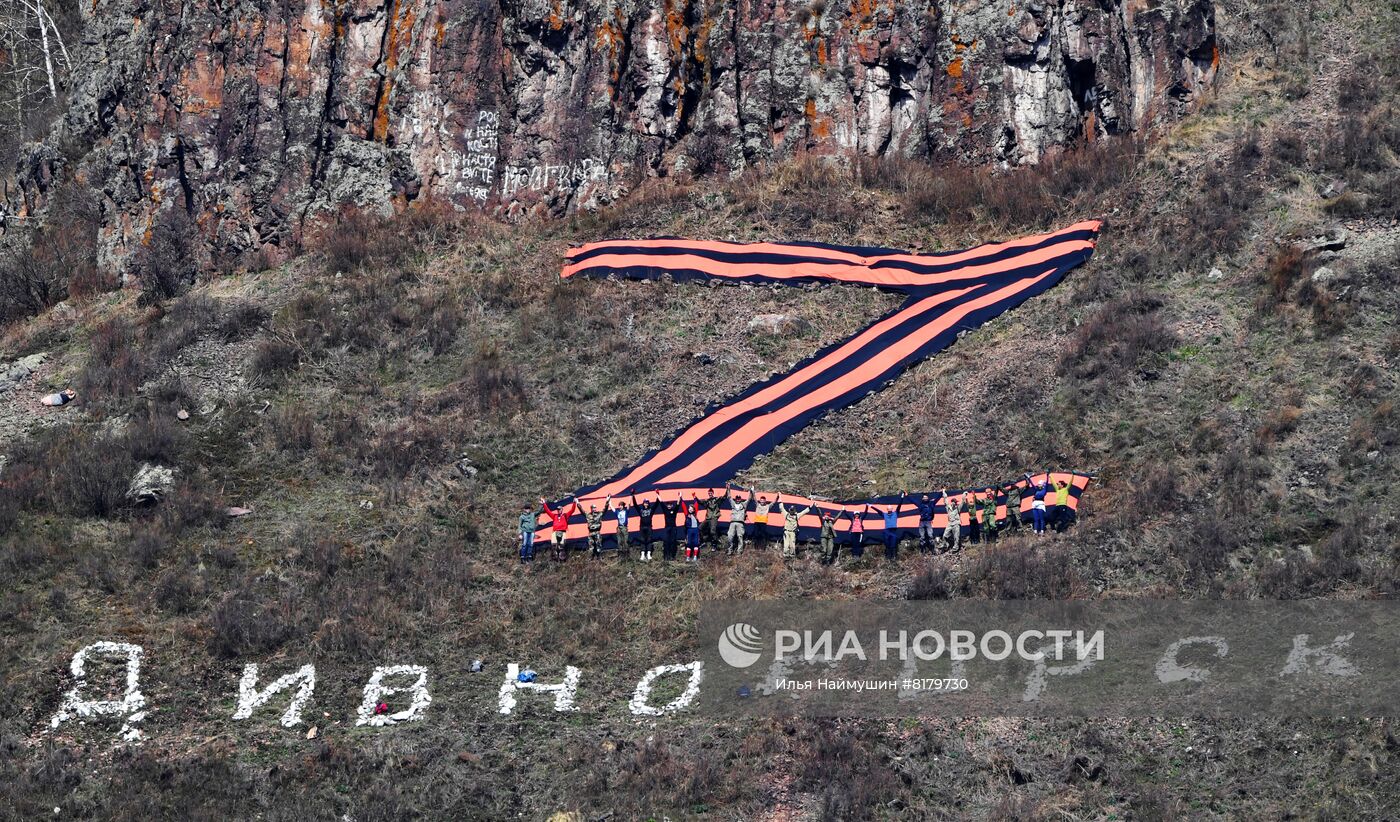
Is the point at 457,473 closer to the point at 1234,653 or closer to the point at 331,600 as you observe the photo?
the point at 331,600

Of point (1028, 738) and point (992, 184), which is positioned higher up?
point (992, 184)

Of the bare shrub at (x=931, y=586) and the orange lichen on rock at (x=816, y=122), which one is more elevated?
the orange lichen on rock at (x=816, y=122)

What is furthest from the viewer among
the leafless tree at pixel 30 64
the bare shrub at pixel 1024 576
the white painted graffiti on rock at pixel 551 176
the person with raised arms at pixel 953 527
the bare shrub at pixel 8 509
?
the leafless tree at pixel 30 64

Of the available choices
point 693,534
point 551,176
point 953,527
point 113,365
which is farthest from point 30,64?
point 953,527

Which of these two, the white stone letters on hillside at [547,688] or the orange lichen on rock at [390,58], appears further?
the orange lichen on rock at [390,58]

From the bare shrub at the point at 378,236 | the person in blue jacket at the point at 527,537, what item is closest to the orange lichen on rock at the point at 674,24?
the bare shrub at the point at 378,236

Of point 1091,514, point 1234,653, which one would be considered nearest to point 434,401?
point 1091,514

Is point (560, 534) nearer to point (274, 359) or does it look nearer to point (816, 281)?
point (274, 359)

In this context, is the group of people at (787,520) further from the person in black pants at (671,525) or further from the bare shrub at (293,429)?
the bare shrub at (293,429)
